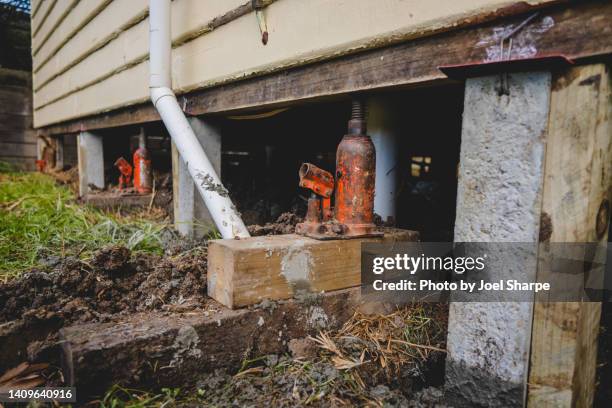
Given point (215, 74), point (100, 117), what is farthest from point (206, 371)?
point (100, 117)

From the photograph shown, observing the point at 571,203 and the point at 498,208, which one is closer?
the point at 571,203

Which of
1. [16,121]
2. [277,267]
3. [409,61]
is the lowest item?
[277,267]

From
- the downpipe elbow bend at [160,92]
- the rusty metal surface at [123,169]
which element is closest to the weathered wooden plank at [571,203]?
the downpipe elbow bend at [160,92]

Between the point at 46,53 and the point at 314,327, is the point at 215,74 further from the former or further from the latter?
the point at 46,53

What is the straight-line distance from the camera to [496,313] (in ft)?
4.26

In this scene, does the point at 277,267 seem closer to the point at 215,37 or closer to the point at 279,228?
the point at 279,228

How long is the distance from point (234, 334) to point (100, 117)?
3.76m

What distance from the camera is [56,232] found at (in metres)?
2.73

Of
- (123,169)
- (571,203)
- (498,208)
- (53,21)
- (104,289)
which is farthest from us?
(53,21)

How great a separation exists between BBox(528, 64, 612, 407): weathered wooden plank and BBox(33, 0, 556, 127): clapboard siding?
28cm

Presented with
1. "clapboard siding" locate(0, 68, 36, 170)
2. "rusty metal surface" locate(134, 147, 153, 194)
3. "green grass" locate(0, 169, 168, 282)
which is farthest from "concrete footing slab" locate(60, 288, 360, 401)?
"clapboard siding" locate(0, 68, 36, 170)

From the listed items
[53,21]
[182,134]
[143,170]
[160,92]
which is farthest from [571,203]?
[53,21]

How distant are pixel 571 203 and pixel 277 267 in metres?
0.94

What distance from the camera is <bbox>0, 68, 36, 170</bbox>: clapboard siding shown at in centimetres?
699
